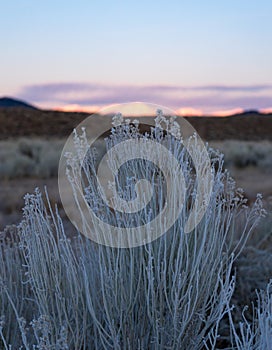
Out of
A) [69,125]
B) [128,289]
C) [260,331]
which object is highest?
[69,125]

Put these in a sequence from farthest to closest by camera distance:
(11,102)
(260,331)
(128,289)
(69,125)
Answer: (11,102) → (69,125) → (128,289) → (260,331)

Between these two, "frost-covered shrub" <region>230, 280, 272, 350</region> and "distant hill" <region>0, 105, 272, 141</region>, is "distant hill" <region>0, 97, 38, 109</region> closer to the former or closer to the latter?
"distant hill" <region>0, 105, 272, 141</region>

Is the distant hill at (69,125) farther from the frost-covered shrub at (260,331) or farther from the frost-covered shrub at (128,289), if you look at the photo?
the frost-covered shrub at (260,331)

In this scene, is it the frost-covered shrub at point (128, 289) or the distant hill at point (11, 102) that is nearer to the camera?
the frost-covered shrub at point (128, 289)

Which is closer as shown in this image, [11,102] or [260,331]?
[260,331]

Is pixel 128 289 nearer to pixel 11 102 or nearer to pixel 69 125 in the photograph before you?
pixel 69 125

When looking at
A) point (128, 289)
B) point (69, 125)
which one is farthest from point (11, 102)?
point (128, 289)

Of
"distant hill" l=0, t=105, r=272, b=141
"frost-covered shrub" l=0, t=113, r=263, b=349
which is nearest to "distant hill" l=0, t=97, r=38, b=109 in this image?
"distant hill" l=0, t=105, r=272, b=141

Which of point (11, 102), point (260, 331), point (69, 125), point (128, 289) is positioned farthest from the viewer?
point (11, 102)

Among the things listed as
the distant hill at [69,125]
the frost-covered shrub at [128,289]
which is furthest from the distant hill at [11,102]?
the frost-covered shrub at [128,289]

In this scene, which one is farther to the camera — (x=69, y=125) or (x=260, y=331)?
(x=69, y=125)

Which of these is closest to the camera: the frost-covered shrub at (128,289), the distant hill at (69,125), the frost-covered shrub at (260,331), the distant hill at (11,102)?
the frost-covered shrub at (260,331)

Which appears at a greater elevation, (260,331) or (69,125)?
(69,125)

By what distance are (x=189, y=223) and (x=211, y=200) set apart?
193 millimetres
